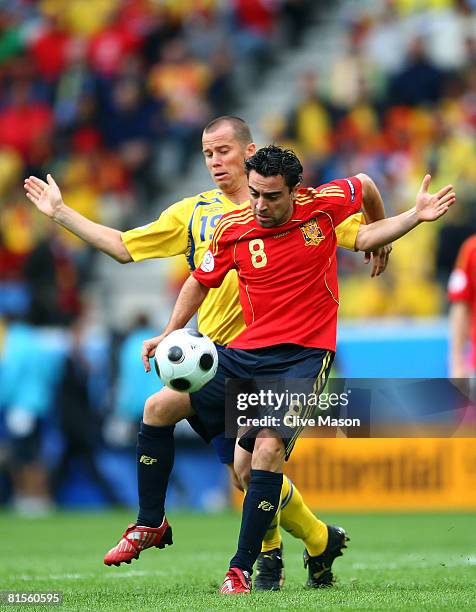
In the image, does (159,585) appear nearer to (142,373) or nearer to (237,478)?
(237,478)

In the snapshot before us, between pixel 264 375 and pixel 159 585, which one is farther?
pixel 159 585

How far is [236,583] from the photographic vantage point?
6.12 m

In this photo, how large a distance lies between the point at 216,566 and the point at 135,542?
1644 mm

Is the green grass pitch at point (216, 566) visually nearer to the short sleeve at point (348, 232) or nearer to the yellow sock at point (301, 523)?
the yellow sock at point (301, 523)

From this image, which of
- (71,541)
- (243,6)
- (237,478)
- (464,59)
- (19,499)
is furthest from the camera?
(243,6)

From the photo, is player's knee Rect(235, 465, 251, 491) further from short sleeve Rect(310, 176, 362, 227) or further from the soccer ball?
short sleeve Rect(310, 176, 362, 227)

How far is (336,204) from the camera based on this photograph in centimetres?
645

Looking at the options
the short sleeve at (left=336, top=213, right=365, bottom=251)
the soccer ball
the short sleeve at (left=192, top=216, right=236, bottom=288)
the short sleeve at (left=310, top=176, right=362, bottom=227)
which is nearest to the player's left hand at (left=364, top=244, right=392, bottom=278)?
the short sleeve at (left=336, top=213, right=365, bottom=251)

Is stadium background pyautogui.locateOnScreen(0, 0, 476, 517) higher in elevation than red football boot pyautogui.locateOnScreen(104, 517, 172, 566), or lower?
higher

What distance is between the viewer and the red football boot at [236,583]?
20.0 feet

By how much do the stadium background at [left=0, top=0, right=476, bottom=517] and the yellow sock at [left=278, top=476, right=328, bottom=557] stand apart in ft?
19.8

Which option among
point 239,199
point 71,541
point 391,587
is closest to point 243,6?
point 71,541

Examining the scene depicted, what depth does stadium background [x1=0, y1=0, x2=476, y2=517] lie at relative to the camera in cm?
1372

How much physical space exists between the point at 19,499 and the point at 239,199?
8.37 meters
